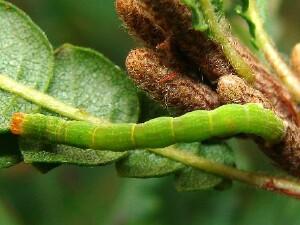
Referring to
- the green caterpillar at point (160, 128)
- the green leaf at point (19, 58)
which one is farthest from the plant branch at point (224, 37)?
the green leaf at point (19, 58)

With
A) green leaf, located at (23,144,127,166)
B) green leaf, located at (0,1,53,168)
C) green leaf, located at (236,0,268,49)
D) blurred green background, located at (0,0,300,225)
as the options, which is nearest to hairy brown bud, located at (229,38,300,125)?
green leaf, located at (236,0,268,49)

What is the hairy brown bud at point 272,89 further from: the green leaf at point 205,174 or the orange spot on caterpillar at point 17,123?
the orange spot on caterpillar at point 17,123

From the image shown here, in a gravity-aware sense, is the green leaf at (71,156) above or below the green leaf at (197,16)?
below

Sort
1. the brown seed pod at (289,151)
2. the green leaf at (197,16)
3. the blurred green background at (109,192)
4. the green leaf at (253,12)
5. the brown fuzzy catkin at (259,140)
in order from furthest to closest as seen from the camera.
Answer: the blurred green background at (109,192) < the green leaf at (253,12) < the brown seed pod at (289,151) < the brown fuzzy catkin at (259,140) < the green leaf at (197,16)

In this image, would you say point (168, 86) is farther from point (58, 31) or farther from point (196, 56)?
point (58, 31)

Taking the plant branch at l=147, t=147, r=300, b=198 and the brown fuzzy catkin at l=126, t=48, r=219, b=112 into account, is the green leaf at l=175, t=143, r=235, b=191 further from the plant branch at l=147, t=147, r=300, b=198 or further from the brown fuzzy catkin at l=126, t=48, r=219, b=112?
the brown fuzzy catkin at l=126, t=48, r=219, b=112

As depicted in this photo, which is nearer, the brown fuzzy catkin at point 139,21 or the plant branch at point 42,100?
the brown fuzzy catkin at point 139,21
